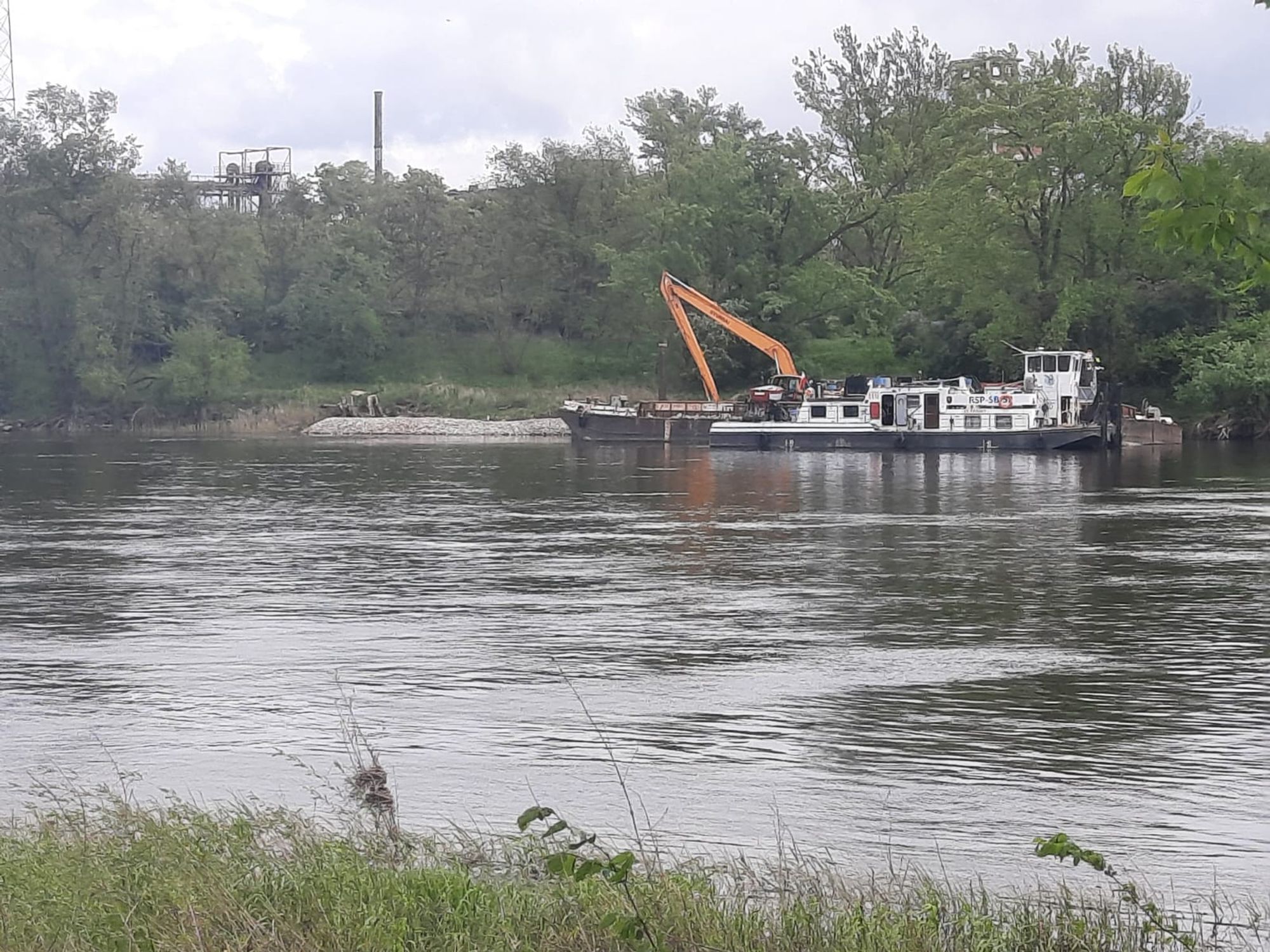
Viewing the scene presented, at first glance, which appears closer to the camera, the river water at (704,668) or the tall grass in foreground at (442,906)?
the tall grass in foreground at (442,906)

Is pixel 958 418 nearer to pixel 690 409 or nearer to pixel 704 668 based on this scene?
pixel 690 409

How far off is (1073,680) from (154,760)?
8.80 metres

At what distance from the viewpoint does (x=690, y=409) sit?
81.2 meters

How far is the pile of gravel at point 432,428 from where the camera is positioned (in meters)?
95.0

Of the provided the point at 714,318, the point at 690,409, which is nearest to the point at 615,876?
the point at 690,409

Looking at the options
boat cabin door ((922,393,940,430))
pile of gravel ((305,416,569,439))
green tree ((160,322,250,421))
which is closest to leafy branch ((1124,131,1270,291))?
boat cabin door ((922,393,940,430))

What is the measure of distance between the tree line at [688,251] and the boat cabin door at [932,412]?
937 centimetres

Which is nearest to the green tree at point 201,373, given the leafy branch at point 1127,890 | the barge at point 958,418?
the barge at point 958,418

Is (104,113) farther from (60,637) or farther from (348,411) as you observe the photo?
(60,637)

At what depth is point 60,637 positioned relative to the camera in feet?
68.0

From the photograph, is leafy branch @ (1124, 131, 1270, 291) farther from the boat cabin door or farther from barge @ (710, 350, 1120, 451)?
the boat cabin door

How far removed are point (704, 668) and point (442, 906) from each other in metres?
10.1

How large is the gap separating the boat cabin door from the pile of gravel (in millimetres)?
26782

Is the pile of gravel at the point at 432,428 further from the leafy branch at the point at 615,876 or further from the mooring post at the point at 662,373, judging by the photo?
the leafy branch at the point at 615,876
